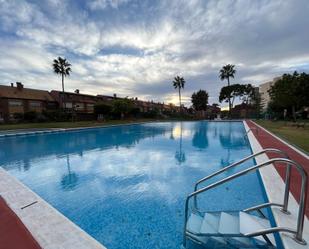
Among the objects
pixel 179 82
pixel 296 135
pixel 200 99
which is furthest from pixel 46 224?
pixel 200 99

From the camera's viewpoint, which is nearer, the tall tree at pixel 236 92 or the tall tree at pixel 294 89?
the tall tree at pixel 294 89

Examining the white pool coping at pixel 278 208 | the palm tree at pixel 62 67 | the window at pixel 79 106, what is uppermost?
the palm tree at pixel 62 67

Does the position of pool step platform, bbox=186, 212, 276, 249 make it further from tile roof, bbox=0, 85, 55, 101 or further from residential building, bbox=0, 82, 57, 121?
tile roof, bbox=0, 85, 55, 101

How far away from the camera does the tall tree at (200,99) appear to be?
170 feet

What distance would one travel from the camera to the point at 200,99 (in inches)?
2053

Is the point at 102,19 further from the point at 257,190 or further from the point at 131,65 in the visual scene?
the point at 257,190

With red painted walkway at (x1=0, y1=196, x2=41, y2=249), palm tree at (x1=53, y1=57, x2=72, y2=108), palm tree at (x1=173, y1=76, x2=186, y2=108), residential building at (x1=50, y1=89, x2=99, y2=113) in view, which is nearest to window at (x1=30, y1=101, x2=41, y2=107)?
residential building at (x1=50, y1=89, x2=99, y2=113)

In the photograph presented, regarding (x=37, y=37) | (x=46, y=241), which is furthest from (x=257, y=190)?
(x=37, y=37)

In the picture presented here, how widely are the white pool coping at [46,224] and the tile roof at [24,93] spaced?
115ft

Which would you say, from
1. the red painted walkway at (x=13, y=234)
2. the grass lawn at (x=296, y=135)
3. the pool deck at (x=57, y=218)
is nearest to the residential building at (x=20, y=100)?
the pool deck at (x=57, y=218)

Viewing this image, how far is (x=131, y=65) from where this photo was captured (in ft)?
62.3

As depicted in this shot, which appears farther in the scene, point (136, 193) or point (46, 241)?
point (136, 193)

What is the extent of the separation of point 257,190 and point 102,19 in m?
12.6

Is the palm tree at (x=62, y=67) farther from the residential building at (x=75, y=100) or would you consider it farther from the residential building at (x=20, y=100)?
the residential building at (x=20, y=100)
